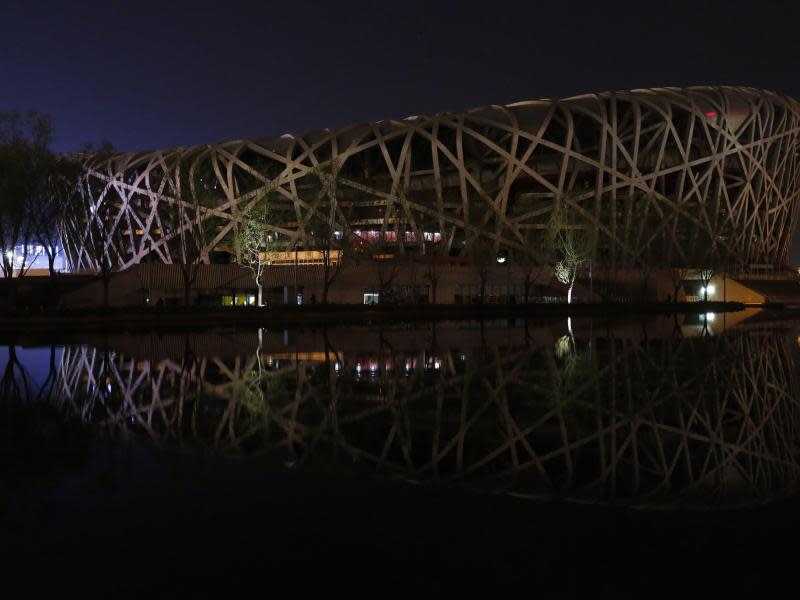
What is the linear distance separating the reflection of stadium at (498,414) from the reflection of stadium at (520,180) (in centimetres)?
4730

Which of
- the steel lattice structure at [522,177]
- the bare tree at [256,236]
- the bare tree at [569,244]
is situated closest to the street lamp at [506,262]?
the steel lattice structure at [522,177]

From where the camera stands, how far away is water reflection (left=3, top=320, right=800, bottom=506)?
309 inches

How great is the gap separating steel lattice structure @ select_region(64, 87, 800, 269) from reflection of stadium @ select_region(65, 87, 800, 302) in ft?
0.61

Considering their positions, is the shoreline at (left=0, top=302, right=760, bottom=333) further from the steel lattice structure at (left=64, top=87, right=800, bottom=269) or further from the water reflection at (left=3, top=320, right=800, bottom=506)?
the water reflection at (left=3, top=320, right=800, bottom=506)

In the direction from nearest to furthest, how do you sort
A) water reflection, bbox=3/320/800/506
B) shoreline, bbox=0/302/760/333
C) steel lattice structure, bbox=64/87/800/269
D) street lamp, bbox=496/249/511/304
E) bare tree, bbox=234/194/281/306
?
1. water reflection, bbox=3/320/800/506
2. shoreline, bbox=0/302/760/333
3. bare tree, bbox=234/194/281/306
4. street lamp, bbox=496/249/511/304
5. steel lattice structure, bbox=64/87/800/269

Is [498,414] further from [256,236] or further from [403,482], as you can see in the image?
[256,236]

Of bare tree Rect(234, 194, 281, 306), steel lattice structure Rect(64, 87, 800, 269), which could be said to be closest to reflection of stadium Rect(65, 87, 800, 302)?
steel lattice structure Rect(64, 87, 800, 269)

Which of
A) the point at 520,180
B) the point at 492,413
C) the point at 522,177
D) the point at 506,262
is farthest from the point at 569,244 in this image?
the point at 492,413

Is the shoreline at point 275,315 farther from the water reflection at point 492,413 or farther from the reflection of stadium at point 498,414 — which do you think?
the reflection of stadium at point 498,414

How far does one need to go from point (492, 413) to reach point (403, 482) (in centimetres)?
419

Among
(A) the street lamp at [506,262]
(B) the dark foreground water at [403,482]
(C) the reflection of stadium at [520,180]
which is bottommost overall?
(B) the dark foreground water at [403,482]

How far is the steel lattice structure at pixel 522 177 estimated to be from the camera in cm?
7094

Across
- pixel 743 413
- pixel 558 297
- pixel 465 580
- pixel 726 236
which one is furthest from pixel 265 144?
pixel 465 580

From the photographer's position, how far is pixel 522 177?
75.6m
